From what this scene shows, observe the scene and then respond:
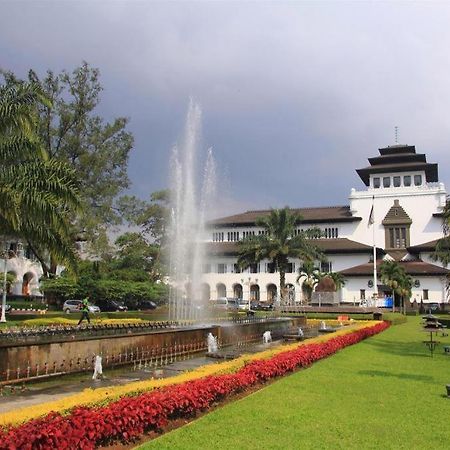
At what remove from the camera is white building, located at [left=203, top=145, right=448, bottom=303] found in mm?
62825

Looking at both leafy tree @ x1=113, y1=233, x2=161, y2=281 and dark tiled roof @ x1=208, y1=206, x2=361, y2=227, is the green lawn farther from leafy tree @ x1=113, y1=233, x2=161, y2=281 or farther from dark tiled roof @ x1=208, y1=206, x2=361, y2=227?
dark tiled roof @ x1=208, y1=206, x2=361, y2=227

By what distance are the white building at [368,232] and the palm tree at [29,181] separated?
156 ft

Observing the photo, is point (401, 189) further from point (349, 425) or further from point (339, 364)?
point (349, 425)

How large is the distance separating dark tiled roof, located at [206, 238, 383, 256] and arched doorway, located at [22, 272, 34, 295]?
21.6 meters

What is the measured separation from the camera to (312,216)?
70438mm

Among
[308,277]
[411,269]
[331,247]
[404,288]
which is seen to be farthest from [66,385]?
[331,247]

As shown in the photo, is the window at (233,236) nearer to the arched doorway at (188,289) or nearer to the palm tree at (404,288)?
the palm tree at (404,288)

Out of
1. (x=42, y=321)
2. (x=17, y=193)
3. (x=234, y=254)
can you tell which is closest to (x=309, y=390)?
(x=17, y=193)

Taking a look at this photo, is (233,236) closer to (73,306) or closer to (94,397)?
(73,306)

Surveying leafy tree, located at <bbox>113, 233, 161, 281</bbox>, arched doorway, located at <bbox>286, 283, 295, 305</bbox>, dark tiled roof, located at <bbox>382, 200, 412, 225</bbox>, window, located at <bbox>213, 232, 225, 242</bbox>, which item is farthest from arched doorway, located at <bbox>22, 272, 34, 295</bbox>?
dark tiled roof, located at <bbox>382, 200, 412, 225</bbox>

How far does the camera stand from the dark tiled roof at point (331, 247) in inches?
2488

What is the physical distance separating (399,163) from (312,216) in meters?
12.9

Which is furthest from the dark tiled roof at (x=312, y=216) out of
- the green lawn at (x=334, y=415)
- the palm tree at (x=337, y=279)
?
the green lawn at (x=334, y=415)

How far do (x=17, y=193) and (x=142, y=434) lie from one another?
908cm
